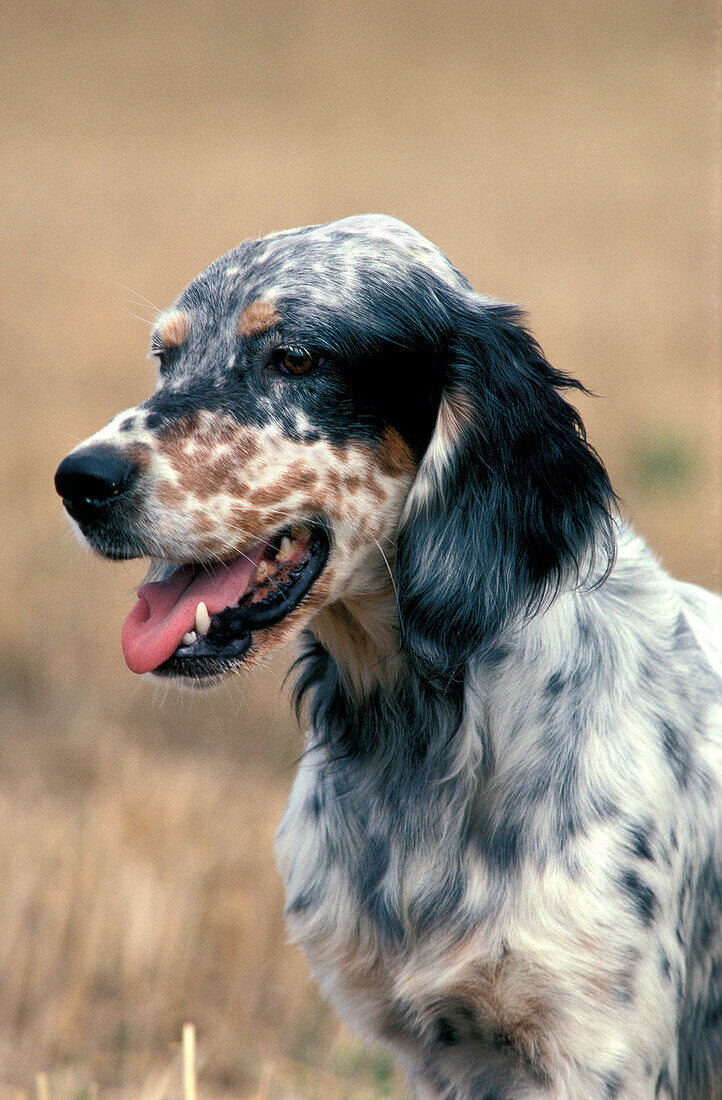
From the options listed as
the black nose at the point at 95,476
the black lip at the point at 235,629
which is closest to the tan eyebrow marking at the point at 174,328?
the black nose at the point at 95,476

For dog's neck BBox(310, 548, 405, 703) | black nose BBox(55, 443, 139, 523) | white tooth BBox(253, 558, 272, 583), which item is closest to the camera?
black nose BBox(55, 443, 139, 523)

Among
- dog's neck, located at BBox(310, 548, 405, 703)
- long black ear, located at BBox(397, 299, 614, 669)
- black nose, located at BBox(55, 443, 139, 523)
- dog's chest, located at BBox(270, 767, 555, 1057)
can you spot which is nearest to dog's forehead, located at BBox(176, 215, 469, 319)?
long black ear, located at BBox(397, 299, 614, 669)

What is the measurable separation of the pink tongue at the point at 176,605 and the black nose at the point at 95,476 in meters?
0.22

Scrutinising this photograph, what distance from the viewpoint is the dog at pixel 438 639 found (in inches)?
86.2

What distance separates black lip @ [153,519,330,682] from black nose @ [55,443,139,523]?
0.93 feet

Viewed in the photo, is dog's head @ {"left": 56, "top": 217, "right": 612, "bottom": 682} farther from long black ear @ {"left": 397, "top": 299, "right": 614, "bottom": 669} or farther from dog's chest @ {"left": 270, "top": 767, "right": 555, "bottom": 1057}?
dog's chest @ {"left": 270, "top": 767, "right": 555, "bottom": 1057}

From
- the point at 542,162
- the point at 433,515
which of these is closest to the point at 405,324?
the point at 433,515

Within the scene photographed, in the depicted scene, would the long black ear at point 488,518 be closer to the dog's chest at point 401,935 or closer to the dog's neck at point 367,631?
the dog's neck at point 367,631

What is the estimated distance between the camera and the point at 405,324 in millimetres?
2350

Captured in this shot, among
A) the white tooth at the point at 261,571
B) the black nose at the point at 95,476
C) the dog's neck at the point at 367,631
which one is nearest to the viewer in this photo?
the black nose at the point at 95,476

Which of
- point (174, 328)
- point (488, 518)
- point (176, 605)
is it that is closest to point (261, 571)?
point (176, 605)

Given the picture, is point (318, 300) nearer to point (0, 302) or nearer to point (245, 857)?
point (245, 857)

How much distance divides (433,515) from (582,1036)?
960 millimetres

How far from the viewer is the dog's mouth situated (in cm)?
217
